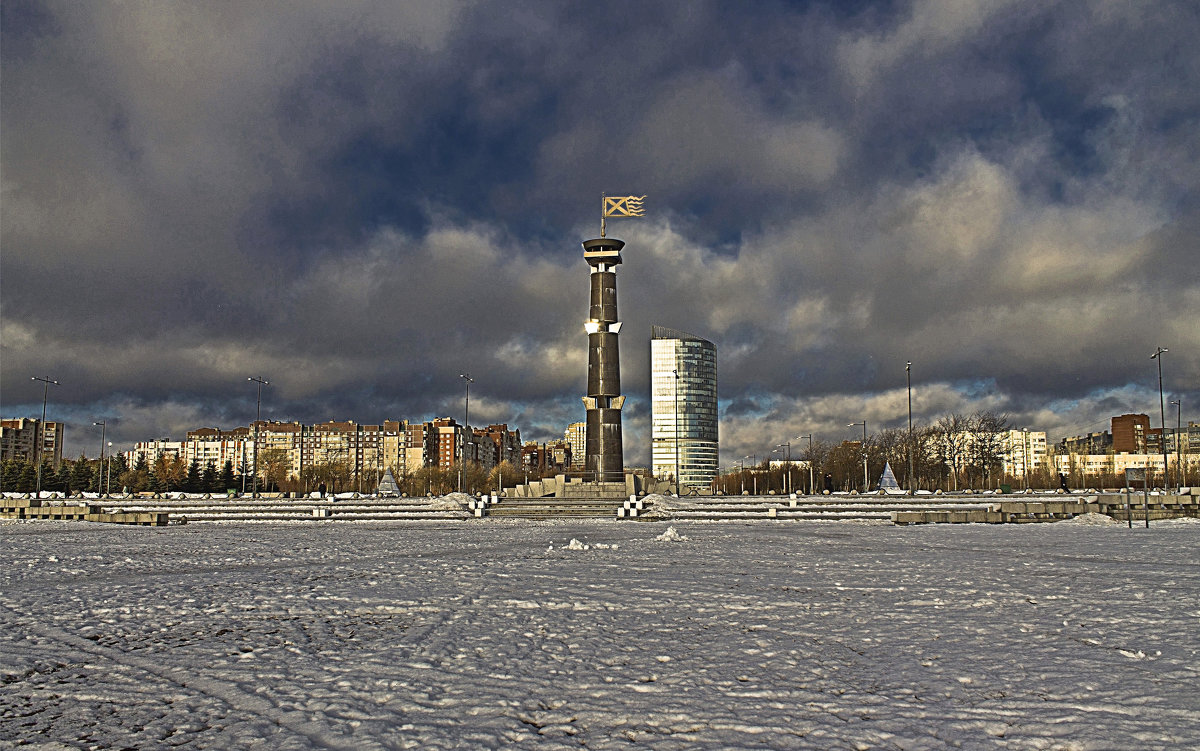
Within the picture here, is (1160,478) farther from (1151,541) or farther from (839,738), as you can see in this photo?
(839,738)

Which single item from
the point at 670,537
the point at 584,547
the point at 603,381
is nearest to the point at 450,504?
the point at 603,381

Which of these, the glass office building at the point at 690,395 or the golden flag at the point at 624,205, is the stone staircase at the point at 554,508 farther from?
the glass office building at the point at 690,395

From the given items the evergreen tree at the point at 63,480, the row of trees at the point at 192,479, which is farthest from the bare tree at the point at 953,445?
the evergreen tree at the point at 63,480

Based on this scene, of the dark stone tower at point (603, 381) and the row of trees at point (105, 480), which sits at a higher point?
the dark stone tower at point (603, 381)

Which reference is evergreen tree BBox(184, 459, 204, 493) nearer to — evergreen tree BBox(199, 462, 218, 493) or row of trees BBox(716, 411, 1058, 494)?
evergreen tree BBox(199, 462, 218, 493)

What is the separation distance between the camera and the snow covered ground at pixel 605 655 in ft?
17.9

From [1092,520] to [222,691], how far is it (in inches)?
1285

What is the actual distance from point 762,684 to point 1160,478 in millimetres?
137792

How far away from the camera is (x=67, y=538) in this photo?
24.7 meters

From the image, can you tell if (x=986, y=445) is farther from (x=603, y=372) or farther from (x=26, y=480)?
(x=26, y=480)

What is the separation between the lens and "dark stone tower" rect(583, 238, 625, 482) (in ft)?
173

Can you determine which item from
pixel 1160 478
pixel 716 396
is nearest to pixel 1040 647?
pixel 1160 478

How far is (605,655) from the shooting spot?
25.2ft

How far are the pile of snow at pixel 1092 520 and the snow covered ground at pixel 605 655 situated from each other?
1653 cm
